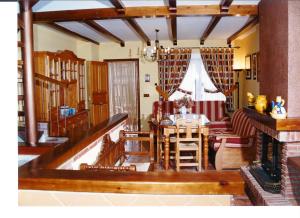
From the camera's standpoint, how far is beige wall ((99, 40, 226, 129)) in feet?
27.2

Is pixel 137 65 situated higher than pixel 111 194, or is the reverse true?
pixel 137 65

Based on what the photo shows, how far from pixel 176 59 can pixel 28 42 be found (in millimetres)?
5194

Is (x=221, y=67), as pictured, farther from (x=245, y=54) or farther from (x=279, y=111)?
(x=279, y=111)

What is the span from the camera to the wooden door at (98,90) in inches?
299

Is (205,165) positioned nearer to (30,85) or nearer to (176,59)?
(30,85)

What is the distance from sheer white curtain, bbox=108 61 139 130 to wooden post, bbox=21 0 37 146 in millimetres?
5171

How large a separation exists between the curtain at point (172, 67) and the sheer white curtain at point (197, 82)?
0.69 feet

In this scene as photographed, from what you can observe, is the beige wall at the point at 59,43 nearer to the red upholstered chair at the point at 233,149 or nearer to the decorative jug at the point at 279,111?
the red upholstered chair at the point at 233,149

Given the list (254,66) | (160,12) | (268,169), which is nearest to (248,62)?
(254,66)

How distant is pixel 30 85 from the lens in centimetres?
334
